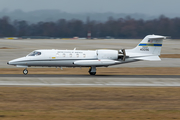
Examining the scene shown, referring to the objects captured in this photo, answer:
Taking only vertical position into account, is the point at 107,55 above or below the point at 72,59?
above

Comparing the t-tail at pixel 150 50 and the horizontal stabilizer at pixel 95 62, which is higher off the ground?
the t-tail at pixel 150 50

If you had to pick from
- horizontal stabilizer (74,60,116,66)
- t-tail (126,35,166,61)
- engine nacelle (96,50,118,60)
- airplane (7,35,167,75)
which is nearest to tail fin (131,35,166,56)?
t-tail (126,35,166,61)

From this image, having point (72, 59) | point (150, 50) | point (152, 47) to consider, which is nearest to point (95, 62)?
point (72, 59)

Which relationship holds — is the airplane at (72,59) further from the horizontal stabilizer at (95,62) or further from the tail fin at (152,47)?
the tail fin at (152,47)

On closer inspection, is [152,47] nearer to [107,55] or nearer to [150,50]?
[150,50]

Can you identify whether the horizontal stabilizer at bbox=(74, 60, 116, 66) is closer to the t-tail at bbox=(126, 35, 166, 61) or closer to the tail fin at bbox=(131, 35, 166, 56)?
the t-tail at bbox=(126, 35, 166, 61)

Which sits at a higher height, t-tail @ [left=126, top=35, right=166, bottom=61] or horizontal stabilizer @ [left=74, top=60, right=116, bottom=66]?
t-tail @ [left=126, top=35, right=166, bottom=61]

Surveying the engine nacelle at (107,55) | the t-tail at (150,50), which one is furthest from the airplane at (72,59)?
the t-tail at (150,50)

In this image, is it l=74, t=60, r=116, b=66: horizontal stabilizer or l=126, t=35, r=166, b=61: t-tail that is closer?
l=74, t=60, r=116, b=66: horizontal stabilizer

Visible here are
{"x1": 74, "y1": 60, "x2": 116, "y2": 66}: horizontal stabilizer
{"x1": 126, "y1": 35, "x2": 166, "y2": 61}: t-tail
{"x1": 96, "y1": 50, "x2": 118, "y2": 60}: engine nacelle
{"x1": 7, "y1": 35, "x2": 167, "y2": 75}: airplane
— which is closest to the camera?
{"x1": 74, "y1": 60, "x2": 116, "y2": 66}: horizontal stabilizer
